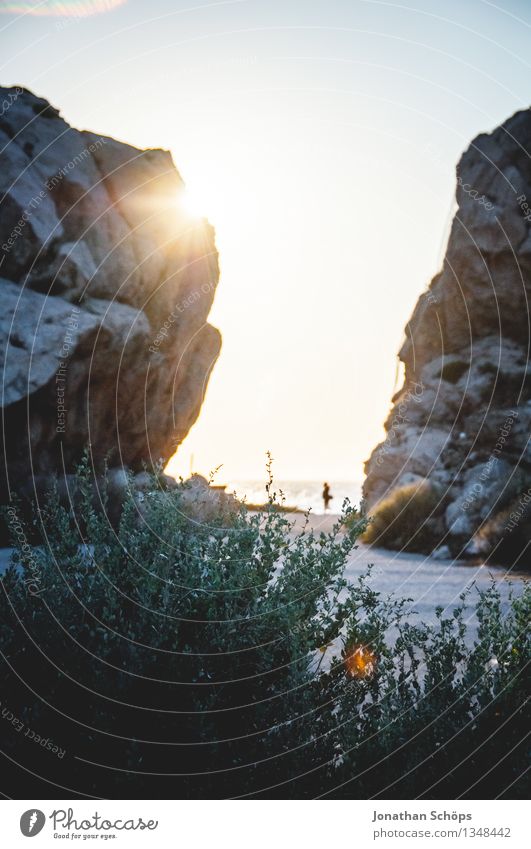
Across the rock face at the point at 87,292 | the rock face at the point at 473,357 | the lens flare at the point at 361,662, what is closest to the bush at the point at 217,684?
the lens flare at the point at 361,662

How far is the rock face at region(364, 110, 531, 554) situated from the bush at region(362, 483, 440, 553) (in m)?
0.26

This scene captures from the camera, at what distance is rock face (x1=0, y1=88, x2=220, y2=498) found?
13438 millimetres

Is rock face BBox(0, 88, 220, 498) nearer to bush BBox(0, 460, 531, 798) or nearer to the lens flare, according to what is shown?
bush BBox(0, 460, 531, 798)

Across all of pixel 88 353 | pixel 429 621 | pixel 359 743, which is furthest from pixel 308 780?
pixel 88 353

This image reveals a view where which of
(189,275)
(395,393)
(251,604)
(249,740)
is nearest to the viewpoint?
(249,740)

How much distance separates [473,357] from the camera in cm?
1969

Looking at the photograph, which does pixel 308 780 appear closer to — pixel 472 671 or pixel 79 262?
pixel 472 671

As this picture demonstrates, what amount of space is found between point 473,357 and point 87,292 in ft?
40.2

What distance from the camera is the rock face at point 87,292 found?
13.4m

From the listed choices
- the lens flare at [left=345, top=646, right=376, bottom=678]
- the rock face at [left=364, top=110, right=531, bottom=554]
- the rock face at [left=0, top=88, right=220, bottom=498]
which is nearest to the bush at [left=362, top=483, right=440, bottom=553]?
the rock face at [left=364, top=110, right=531, bottom=554]

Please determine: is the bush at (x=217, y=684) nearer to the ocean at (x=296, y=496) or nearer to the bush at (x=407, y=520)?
the ocean at (x=296, y=496)

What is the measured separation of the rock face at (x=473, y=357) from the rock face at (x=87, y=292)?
26.4 ft

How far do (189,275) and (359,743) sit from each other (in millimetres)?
18183

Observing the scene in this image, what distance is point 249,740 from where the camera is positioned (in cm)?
316
